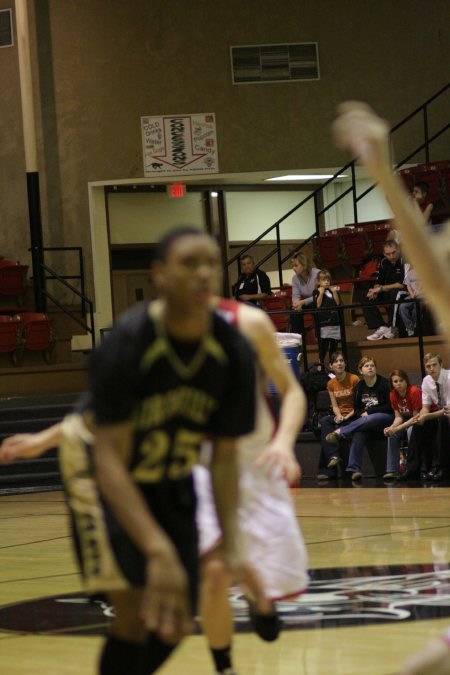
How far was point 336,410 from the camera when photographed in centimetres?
1189

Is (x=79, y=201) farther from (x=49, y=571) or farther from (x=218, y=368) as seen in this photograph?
(x=218, y=368)

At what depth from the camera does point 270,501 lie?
4.16m

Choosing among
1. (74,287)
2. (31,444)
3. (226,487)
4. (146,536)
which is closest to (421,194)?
(74,287)

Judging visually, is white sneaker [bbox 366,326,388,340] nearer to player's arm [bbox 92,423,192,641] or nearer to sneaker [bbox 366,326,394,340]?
sneaker [bbox 366,326,394,340]

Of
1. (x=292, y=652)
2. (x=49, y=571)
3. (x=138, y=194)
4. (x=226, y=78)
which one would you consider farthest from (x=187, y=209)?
(x=292, y=652)

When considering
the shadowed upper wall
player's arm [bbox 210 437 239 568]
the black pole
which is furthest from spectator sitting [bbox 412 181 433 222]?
player's arm [bbox 210 437 239 568]

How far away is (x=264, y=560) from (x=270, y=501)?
0.68 ft

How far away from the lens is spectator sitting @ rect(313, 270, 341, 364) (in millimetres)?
13219

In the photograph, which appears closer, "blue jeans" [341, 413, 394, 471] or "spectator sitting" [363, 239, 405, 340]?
"blue jeans" [341, 413, 394, 471]

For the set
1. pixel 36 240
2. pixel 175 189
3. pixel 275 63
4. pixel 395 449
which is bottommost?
pixel 395 449

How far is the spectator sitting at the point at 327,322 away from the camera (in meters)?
13.2

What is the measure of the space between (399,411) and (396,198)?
906 cm

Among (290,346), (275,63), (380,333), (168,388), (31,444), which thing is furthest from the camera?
(275,63)

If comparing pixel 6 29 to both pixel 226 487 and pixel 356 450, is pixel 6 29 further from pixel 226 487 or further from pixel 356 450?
pixel 226 487
